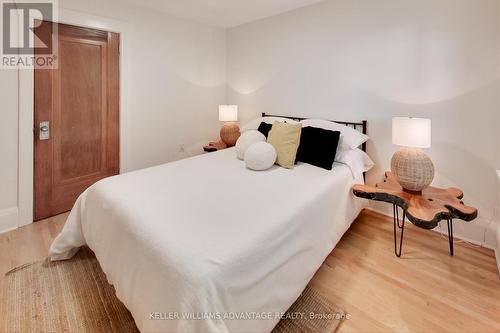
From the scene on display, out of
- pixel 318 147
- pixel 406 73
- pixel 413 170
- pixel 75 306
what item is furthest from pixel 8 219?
pixel 406 73

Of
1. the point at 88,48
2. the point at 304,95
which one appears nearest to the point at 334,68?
the point at 304,95

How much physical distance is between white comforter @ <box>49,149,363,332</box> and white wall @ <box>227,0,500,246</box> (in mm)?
1102

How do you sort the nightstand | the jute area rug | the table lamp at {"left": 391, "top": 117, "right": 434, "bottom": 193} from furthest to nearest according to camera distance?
the nightstand
the table lamp at {"left": 391, "top": 117, "right": 434, "bottom": 193}
the jute area rug

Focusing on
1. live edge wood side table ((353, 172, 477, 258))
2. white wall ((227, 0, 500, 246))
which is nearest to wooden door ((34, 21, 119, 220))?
white wall ((227, 0, 500, 246))

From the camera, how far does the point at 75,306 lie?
5.24ft

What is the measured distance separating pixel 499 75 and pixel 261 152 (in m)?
2.01

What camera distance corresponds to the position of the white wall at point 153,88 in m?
2.43

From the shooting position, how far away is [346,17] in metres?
2.83

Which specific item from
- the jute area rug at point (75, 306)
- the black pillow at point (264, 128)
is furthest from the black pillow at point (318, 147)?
the jute area rug at point (75, 306)

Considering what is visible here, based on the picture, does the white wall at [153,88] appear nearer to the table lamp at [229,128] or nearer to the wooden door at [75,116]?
the wooden door at [75,116]

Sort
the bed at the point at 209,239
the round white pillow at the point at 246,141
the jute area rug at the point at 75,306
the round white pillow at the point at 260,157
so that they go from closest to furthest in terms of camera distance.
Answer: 1. the bed at the point at 209,239
2. the jute area rug at the point at 75,306
3. the round white pillow at the point at 260,157
4. the round white pillow at the point at 246,141

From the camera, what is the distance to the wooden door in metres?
2.61

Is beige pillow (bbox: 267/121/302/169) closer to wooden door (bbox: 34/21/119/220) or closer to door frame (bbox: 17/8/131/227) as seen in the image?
wooden door (bbox: 34/21/119/220)

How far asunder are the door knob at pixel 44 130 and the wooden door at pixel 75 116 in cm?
2
